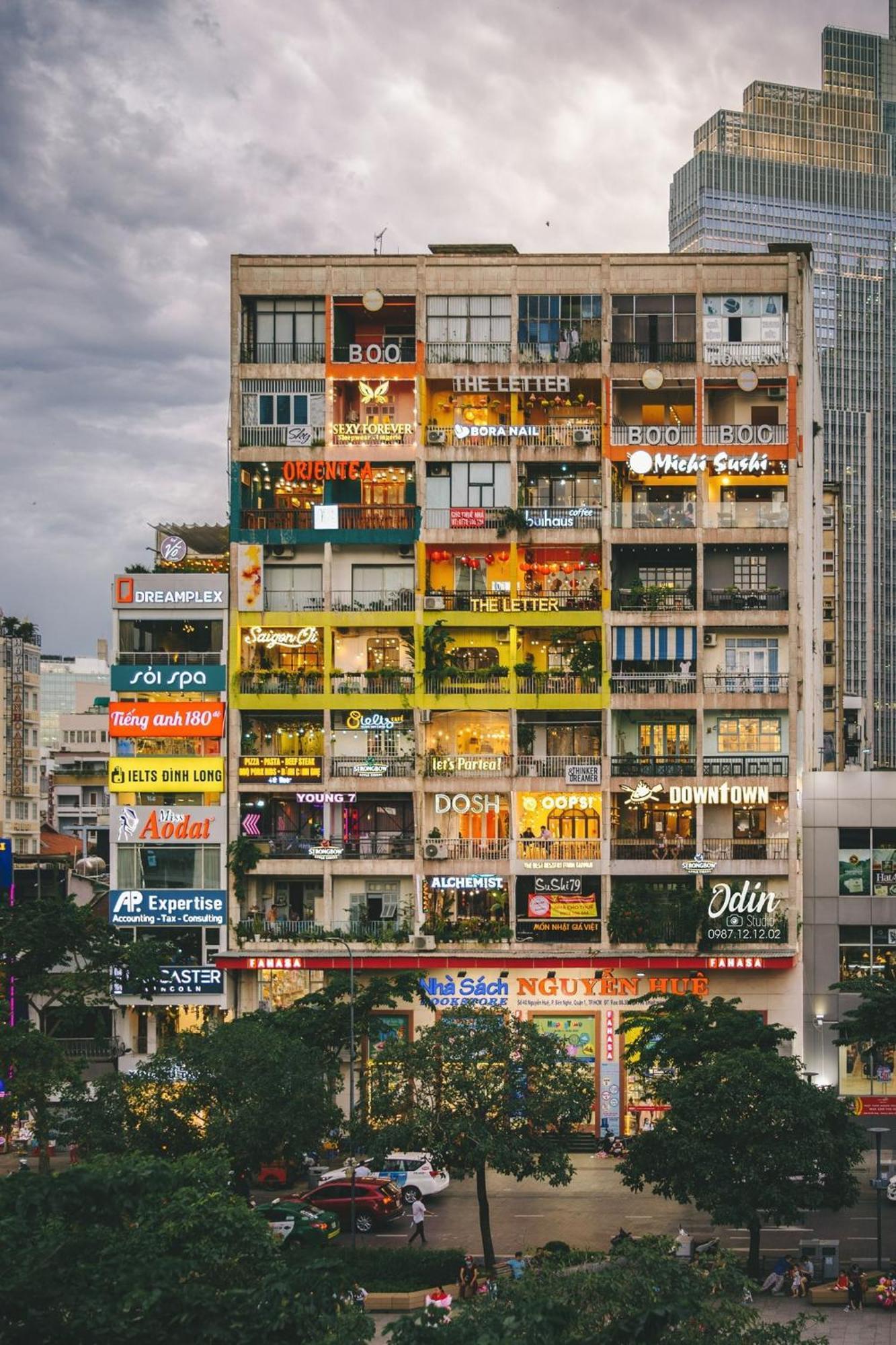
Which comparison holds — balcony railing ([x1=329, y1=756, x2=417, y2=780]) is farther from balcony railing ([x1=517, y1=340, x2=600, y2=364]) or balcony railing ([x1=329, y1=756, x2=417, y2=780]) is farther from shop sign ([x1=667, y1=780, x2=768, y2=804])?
balcony railing ([x1=517, y1=340, x2=600, y2=364])

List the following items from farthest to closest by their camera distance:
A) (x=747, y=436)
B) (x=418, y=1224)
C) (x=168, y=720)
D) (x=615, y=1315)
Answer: (x=168, y=720) → (x=747, y=436) → (x=418, y=1224) → (x=615, y=1315)

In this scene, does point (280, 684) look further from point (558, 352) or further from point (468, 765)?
point (558, 352)

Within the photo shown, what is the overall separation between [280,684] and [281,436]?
13.2 m

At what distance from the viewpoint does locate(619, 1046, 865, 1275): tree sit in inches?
2122

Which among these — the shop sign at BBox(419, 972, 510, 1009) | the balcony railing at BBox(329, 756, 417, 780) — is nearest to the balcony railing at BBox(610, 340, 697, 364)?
the balcony railing at BBox(329, 756, 417, 780)

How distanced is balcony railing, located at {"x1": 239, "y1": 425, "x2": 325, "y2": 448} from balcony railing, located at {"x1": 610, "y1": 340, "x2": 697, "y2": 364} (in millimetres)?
16127

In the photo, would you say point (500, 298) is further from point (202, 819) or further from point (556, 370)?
point (202, 819)

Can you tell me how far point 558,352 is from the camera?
83.4 m

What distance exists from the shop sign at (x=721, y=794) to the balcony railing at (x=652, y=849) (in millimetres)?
2230

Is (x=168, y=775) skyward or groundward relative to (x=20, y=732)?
groundward

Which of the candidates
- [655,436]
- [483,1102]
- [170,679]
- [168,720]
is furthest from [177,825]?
[655,436]

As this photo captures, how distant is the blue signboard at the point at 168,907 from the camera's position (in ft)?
267

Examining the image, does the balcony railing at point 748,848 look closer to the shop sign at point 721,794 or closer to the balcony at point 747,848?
the balcony at point 747,848

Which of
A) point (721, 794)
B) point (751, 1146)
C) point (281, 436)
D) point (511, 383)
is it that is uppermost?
point (511, 383)
